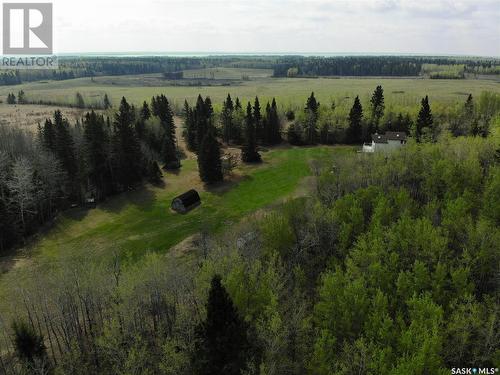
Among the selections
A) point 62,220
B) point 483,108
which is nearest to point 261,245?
point 62,220

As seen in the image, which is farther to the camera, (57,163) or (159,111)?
(159,111)

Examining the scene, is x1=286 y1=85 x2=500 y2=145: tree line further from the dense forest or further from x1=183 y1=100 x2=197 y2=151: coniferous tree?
the dense forest

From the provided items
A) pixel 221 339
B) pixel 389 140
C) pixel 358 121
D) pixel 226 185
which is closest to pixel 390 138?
pixel 389 140

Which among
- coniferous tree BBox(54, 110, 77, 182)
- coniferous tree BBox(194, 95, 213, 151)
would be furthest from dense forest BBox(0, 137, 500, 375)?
coniferous tree BBox(194, 95, 213, 151)

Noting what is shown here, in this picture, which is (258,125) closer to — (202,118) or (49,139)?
(202,118)

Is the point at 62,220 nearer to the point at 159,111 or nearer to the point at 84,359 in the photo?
the point at 84,359

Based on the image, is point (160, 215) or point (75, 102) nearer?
point (160, 215)

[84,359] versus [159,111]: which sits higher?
[159,111]
